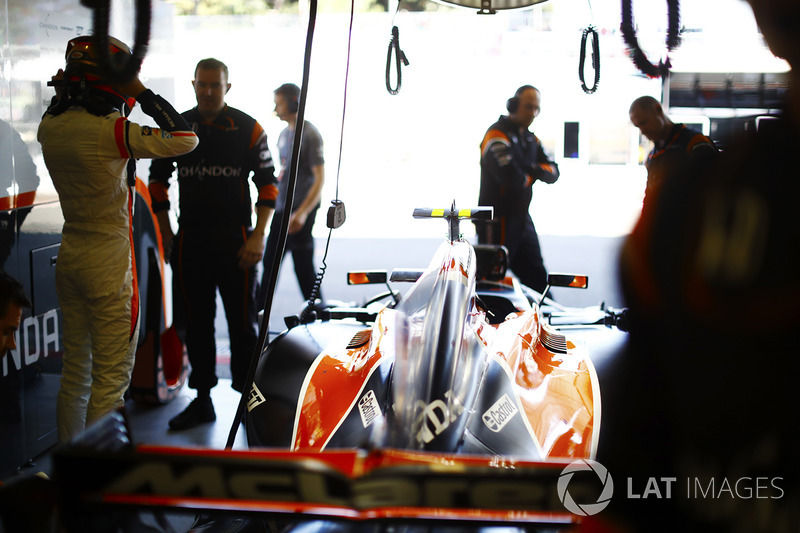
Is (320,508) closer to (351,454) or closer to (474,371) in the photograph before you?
(351,454)

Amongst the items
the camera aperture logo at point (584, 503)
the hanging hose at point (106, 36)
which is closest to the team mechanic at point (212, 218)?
the hanging hose at point (106, 36)

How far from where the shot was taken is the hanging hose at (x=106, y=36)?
5.73ft

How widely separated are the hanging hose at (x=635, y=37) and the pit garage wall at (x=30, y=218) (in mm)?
2314

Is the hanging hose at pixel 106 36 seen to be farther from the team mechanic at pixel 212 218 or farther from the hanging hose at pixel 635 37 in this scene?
the hanging hose at pixel 635 37

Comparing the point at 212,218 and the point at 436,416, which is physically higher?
the point at 212,218

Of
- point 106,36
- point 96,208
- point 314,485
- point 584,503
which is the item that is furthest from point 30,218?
point 584,503

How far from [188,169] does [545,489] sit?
9.75 feet

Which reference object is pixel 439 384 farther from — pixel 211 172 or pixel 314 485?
pixel 211 172

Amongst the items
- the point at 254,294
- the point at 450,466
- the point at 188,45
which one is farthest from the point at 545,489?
the point at 188,45

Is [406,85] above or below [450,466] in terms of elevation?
above

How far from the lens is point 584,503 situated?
90 centimetres

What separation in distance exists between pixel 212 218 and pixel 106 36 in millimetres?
1747

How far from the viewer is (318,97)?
29.5 feet

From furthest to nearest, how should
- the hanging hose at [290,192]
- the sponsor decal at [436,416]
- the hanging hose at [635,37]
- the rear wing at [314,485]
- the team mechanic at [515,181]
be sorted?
the team mechanic at [515,181] → the hanging hose at [635,37] → the hanging hose at [290,192] → the sponsor decal at [436,416] → the rear wing at [314,485]
